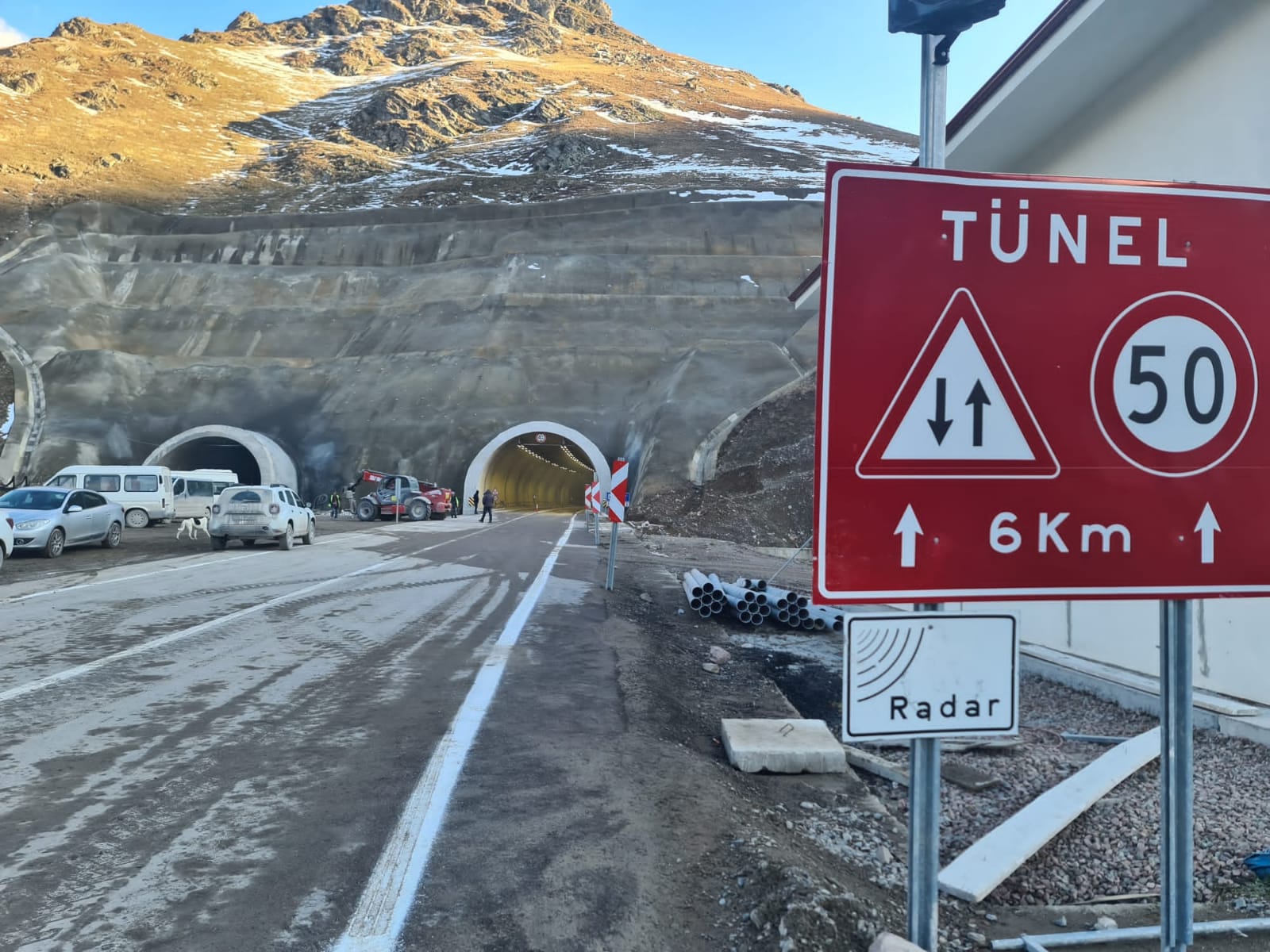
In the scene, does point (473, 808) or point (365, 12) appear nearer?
point (473, 808)

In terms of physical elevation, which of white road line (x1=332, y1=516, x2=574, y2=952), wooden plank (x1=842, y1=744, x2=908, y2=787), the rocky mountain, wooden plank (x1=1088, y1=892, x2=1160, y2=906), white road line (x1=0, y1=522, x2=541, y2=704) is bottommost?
wooden plank (x1=1088, y1=892, x2=1160, y2=906)

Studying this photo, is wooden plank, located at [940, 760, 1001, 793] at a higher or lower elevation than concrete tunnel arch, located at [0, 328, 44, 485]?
lower

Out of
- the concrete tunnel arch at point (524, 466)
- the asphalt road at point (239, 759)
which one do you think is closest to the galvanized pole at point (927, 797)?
the asphalt road at point (239, 759)

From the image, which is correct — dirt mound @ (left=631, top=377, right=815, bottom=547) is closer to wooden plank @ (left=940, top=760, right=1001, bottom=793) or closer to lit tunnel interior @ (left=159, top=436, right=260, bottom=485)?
wooden plank @ (left=940, top=760, right=1001, bottom=793)

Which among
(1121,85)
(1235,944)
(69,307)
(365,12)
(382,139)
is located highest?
(365,12)

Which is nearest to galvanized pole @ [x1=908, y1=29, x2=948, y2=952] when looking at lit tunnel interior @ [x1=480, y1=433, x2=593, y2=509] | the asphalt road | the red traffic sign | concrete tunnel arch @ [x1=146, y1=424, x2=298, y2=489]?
the red traffic sign

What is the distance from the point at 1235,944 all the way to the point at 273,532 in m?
19.1

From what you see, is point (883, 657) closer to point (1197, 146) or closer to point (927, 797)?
point (927, 797)

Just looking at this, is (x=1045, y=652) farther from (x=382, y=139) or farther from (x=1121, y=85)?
(x=382, y=139)

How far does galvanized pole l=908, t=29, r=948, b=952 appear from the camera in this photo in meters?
2.44

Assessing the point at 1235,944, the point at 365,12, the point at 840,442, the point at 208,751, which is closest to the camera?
the point at 840,442

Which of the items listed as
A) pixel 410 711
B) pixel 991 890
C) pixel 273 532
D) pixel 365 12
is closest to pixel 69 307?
pixel 273 532

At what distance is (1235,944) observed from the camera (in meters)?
3.62

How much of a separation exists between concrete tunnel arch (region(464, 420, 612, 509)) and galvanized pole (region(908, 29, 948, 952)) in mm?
24343
